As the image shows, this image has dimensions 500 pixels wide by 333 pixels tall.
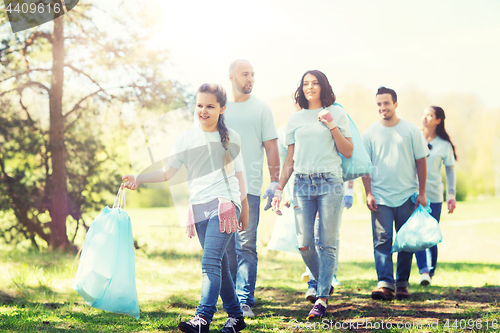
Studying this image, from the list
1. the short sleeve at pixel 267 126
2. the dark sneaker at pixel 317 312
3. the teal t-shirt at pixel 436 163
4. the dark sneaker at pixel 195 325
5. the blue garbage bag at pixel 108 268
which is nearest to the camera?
the dark sneaker at pixel 195 325

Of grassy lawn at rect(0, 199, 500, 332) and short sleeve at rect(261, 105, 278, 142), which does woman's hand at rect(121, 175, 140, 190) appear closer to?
grassy lawn at rect(0, 199, 500, 332)

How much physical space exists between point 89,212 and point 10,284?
3.07 metres

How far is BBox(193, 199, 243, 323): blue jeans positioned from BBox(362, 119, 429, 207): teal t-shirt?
180 cm

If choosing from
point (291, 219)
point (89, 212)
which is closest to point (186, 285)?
point (291, 219)

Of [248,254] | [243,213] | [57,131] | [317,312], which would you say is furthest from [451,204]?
[57,131]

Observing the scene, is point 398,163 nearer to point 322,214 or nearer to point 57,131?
point 322,214

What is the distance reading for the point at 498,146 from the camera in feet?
95.0

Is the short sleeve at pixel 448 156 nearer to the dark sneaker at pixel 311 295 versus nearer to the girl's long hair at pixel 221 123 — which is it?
the dark sneaker at pixel 311 295

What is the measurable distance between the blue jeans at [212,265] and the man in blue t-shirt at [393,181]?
1.73 m

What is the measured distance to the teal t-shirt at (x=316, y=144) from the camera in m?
3.31

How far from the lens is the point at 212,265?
2.59 metres

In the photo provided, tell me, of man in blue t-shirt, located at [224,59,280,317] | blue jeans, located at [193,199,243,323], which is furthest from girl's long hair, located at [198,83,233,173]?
man in blue t-shirt, located at [224,59,280,317]

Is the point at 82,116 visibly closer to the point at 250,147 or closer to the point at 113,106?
the point at 113,106

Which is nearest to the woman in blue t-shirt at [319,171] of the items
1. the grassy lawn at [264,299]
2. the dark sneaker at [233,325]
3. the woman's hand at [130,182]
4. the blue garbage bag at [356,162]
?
the blue garbage bag at [356,162]
